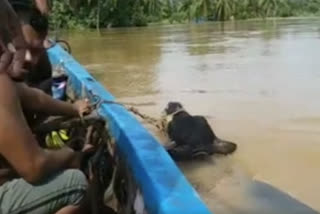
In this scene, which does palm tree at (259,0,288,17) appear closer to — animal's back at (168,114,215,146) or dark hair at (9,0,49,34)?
animal's back at (168,114,215,146)

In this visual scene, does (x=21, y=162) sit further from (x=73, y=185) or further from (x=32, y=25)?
(x=32, y=25)

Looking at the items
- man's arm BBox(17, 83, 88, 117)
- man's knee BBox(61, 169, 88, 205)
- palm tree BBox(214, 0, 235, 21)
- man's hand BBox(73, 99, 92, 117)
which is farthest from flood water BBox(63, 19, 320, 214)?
palm tree BBox(214, 0, 235, 21)

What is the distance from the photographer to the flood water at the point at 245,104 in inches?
170

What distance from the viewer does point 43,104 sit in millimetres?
2107

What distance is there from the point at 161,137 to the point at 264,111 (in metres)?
2.48

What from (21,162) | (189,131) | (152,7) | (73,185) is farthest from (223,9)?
(21,162)

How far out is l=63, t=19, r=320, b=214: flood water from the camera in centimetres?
431

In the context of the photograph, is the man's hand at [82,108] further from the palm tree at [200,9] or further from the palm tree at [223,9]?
the palm tree at [200,9]

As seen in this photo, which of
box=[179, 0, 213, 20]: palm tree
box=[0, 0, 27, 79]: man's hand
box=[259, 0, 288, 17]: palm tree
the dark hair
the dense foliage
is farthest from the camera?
box=[259, 0, 288, 17]: palm tree

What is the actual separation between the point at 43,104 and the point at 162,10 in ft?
151

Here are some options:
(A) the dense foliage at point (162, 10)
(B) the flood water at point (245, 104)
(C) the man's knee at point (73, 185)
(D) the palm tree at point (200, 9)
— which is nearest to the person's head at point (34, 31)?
(C) the man's knee at point (73, 185)

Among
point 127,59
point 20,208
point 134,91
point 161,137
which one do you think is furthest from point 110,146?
point 127,59

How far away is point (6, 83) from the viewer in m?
1.57

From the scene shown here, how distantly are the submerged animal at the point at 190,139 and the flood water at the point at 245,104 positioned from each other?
91 mm
